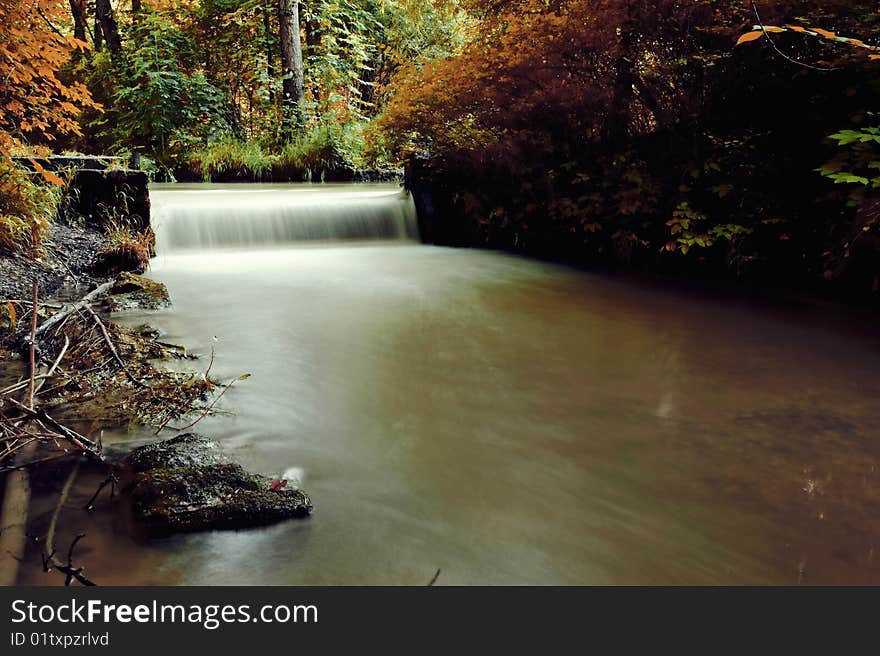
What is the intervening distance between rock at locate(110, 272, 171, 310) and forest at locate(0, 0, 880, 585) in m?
0.03

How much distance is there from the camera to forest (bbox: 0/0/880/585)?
2.13 metres

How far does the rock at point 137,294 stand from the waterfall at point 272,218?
239 centimetres

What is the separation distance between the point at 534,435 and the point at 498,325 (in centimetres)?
211

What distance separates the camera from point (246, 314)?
5023 millimetres

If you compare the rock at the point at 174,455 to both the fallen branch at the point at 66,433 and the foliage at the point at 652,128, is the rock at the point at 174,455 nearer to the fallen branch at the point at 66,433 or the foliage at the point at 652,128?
the fallen branch at the point at 66,433

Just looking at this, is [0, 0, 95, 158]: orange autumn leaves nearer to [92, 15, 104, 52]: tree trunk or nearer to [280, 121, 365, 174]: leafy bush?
[280, 121, 365, 174]: leafy bush

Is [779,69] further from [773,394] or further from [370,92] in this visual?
[370,92]

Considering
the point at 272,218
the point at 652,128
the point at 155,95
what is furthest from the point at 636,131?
the point at 155,95

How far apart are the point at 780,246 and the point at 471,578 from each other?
5.35 metres

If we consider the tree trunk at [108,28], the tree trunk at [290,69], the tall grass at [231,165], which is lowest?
the tall grass at [231,165]

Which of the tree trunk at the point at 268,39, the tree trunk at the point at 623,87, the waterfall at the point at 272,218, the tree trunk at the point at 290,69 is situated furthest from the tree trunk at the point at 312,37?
the tree trunk at the point at 623,87

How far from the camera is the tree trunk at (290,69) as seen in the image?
13.2 m

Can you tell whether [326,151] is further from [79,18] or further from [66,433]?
[66,433]

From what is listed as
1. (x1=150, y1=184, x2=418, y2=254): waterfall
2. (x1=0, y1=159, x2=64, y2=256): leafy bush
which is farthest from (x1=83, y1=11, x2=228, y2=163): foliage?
(x1=0, y1=159, x2=64, y2=256): leafy bush
